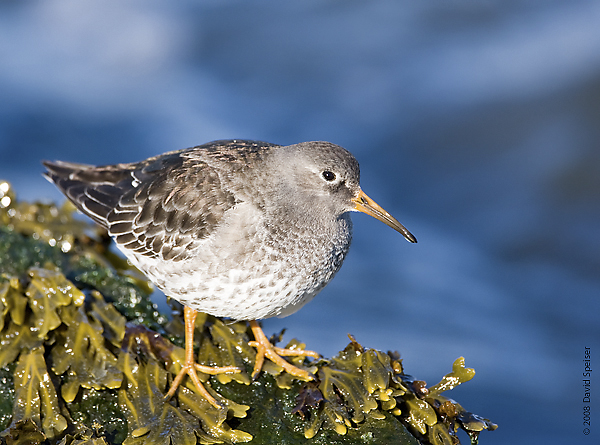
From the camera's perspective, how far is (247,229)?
385cm

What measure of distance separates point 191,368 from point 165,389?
0.71ft

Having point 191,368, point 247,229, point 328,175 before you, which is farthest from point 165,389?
point 328,175

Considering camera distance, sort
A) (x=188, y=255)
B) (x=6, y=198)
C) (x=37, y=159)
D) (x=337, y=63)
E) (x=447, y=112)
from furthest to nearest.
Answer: (x=337, y=63), (x=447, y=112), (x=37, y=159), (x=6, y=198), (x=188, y=255)

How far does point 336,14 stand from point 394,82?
2.00 meters

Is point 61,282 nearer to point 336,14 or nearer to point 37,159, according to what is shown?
point 37,159

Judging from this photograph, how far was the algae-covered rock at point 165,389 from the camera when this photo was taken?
372cm

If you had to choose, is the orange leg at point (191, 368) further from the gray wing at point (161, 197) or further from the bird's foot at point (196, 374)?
the gray wing at point (161, 197)

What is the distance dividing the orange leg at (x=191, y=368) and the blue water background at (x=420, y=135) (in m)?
2.19

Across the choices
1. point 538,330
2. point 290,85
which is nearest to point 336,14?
point 290,85

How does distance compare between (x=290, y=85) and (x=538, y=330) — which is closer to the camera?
(x=538, y=330)

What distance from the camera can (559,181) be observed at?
365 inches

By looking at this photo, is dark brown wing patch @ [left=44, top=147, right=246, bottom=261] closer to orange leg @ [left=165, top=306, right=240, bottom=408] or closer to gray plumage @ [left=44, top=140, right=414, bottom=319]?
gray plumage @ [left=44, top=140, right=414, bottom=319]

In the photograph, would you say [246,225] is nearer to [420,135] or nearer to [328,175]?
[328,175]

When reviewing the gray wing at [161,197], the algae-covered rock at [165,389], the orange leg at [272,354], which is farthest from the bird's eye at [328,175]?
the orange leg at [272,354]
